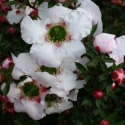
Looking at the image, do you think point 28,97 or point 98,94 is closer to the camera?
point 98,94

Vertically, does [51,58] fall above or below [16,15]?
above

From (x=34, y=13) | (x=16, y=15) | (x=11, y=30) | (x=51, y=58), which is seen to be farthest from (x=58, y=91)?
(x=11, y=30)

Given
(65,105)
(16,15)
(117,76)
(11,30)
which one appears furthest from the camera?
(11,30)

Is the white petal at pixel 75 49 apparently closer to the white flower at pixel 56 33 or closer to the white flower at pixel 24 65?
the white flower at pixel 56 33

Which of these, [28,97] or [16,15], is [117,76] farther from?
[16,15]

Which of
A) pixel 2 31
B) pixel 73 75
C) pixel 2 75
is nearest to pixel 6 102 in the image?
pixel 2 75

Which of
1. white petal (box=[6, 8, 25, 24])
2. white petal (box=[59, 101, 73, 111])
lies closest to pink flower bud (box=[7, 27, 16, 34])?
white petal (box=[6, 8, 25, 24])

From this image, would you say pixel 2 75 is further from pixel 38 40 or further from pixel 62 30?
pixel 62 30
